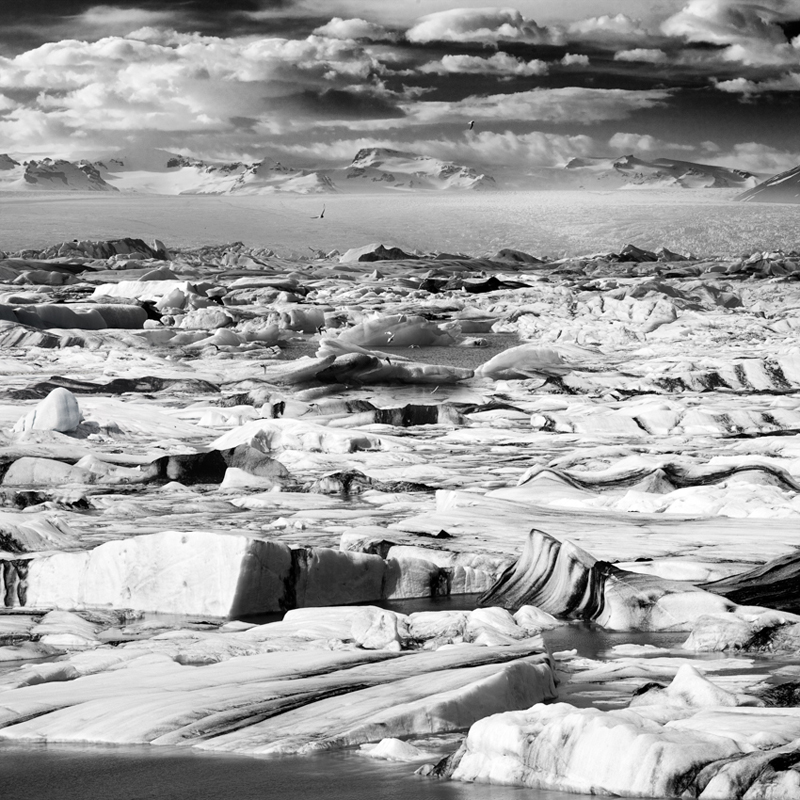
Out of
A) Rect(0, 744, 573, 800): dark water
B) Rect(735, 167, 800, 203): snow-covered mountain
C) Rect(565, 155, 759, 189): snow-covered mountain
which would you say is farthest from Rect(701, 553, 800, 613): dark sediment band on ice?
Rect(565, 155, 759, 189): snow-covered mountain

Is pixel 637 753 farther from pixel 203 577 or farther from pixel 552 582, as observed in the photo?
pixel 203 577

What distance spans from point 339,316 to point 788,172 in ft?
268

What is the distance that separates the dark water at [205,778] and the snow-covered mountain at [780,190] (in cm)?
8773

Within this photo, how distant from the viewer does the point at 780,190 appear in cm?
8850

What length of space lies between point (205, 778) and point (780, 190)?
305ft

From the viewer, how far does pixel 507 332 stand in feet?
62.2

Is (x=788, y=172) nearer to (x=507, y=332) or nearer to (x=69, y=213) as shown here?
(x=69, y=213)

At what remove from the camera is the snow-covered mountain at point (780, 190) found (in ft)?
A: 284

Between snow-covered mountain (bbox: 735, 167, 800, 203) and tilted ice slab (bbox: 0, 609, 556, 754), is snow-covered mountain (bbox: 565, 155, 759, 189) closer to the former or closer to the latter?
snow-covered mountain (bbox: 735, 167, 800, 203)

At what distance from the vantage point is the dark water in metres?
2.11

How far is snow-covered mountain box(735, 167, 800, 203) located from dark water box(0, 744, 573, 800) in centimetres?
8773

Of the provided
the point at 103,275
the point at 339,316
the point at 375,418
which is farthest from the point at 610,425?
the point at 103,275

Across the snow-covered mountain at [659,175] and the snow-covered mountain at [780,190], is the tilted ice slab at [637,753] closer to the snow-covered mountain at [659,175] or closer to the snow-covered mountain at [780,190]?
the snow-covered mountain at [780,190]

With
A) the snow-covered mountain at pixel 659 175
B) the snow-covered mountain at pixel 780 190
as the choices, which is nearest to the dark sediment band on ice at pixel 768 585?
the snow-covered mountain at pixel 780 190
